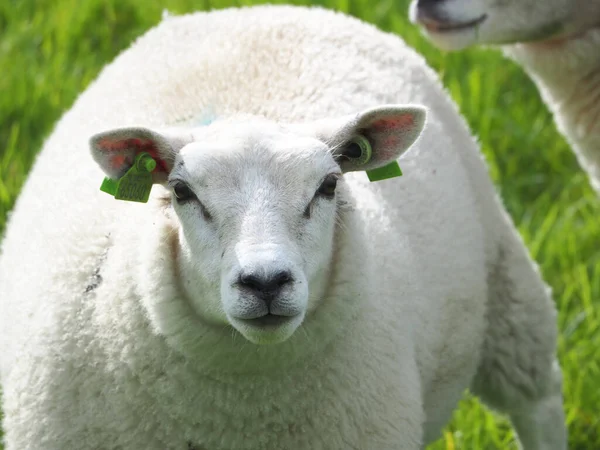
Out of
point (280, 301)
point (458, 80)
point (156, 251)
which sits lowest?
point (280, 301)

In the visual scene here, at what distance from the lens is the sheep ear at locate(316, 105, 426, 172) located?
278 cm

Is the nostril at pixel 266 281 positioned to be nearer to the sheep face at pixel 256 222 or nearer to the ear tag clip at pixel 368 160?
the sheep face at pixel 256 222

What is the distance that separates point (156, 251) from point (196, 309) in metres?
0.19

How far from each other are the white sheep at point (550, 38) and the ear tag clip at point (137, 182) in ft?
6.32

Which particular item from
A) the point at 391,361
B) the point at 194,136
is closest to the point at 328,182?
the point at 194,136

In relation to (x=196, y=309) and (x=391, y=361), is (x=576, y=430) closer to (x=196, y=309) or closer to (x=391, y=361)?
(x=391, y=361)

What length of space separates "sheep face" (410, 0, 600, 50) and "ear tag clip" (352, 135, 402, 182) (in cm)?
157

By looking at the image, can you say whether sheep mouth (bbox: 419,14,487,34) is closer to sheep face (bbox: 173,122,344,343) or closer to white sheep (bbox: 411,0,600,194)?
white sheep (bbox: 411,0,600,194)

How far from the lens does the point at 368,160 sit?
9.34 feet

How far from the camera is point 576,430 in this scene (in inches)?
168

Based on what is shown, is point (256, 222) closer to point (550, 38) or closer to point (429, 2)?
point (429, 2)

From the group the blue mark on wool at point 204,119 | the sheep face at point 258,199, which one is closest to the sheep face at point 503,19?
the blue mark on wool at point 204,119

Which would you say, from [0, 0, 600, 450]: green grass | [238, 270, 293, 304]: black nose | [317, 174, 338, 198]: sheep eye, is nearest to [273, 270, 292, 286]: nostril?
[238, 270, 293, 304]: black nose

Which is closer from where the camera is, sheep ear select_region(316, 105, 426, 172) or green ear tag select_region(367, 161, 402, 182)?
sheep ear select_region(316, 105, 426, 172)
